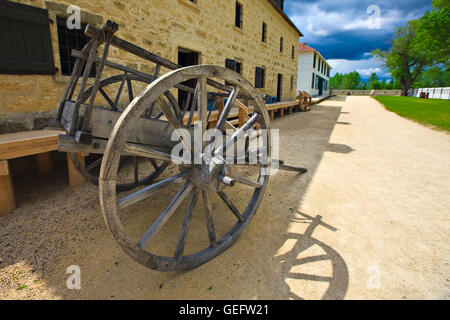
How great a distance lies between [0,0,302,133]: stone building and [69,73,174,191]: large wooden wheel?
34.4 inches

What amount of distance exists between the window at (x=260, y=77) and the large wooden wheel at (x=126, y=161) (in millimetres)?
7339

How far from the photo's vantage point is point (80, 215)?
2.88 metres

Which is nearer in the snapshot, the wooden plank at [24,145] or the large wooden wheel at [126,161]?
the wooden plank at [24,145]

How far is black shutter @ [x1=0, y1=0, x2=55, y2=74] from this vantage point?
345 centimetres

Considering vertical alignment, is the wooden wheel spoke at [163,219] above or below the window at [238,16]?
below

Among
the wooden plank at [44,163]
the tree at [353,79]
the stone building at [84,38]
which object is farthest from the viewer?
the tree at [353,79]

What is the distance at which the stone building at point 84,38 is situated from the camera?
11.7 ft

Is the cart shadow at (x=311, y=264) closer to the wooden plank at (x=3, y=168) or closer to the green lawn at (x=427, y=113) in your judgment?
the wooden plank at (x=3, y=168)

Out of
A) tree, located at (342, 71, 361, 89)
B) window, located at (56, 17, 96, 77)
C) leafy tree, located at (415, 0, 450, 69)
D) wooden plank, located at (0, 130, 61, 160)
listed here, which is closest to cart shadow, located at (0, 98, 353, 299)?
wooden plank, located at (0, 130, 61, 160)

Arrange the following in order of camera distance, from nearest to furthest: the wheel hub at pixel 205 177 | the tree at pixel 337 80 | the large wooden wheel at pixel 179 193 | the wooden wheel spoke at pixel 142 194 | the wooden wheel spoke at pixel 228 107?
the large wooden wheel at pixel 179 193, the wooden wheel spoke at pixel 142 194, the wheel hub at pixel 205 177, the wooden wheel spoke at pixel 228 107, the tree at pixel 337 80

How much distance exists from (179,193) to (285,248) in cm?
120

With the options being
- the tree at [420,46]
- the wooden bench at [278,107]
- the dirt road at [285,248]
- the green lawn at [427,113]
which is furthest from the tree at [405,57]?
the dirt road at [285,248]
